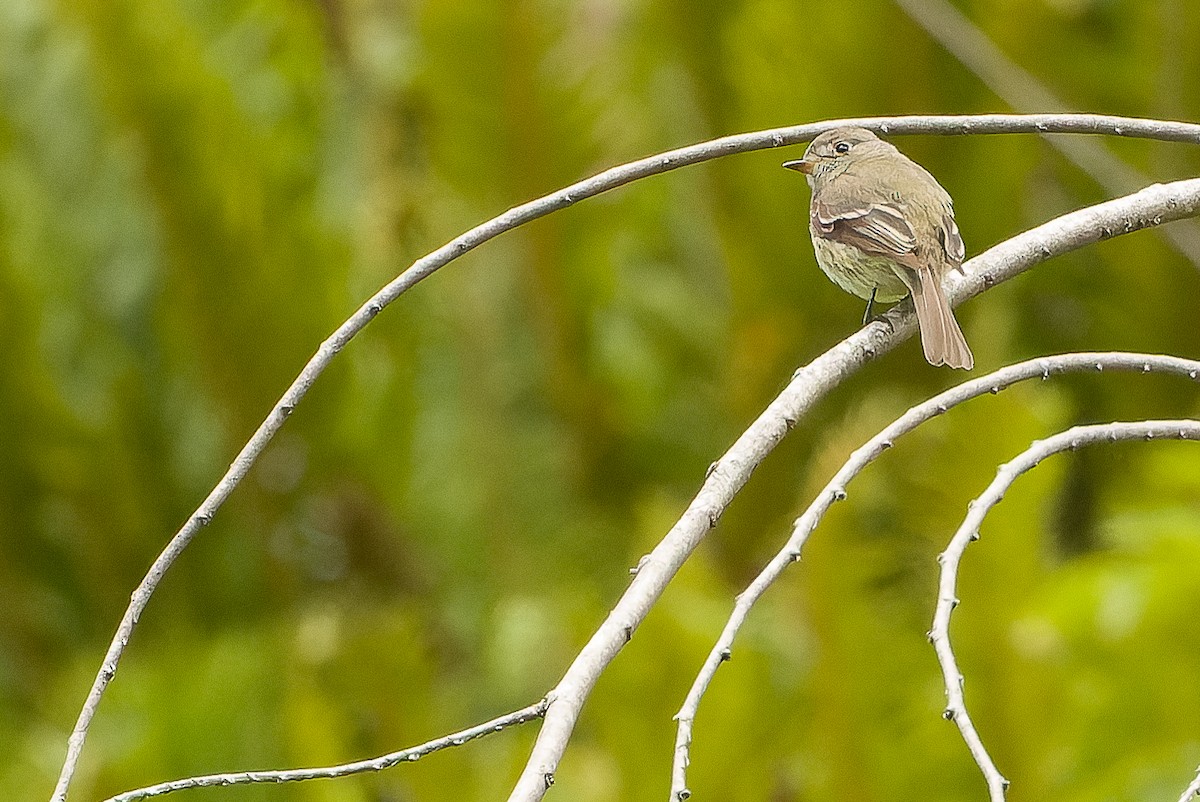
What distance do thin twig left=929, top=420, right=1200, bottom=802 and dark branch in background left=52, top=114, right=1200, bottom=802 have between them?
192 millimetres

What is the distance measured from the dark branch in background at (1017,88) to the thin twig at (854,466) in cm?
130

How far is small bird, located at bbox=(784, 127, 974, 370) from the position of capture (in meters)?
2.12

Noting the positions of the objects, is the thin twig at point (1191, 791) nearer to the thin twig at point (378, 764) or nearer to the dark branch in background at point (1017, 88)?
the thin twig at point (378, 764)

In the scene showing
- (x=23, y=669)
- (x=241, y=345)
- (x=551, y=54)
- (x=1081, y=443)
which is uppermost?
(x=551, y=54)

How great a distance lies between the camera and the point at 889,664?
9.88ft

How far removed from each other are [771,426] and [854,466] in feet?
0.28

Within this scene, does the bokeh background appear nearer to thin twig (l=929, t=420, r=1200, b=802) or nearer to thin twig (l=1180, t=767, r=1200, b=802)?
thin twig (l=929, t=420, r=1200, b=802)

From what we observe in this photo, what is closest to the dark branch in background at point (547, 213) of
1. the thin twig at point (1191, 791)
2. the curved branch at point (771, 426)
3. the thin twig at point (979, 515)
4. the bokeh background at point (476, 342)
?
the curved branch at point (771, 426)

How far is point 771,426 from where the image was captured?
4.73 ft

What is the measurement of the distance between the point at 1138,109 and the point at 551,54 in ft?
5.46

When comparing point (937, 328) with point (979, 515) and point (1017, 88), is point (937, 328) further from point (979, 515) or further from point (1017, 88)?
point (1017, 88)

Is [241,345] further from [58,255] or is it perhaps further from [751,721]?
[751,721]

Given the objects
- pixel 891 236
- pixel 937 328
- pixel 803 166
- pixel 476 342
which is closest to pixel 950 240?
pixel 891 236

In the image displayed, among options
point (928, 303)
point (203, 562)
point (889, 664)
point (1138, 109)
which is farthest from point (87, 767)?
point (1138, 109)
